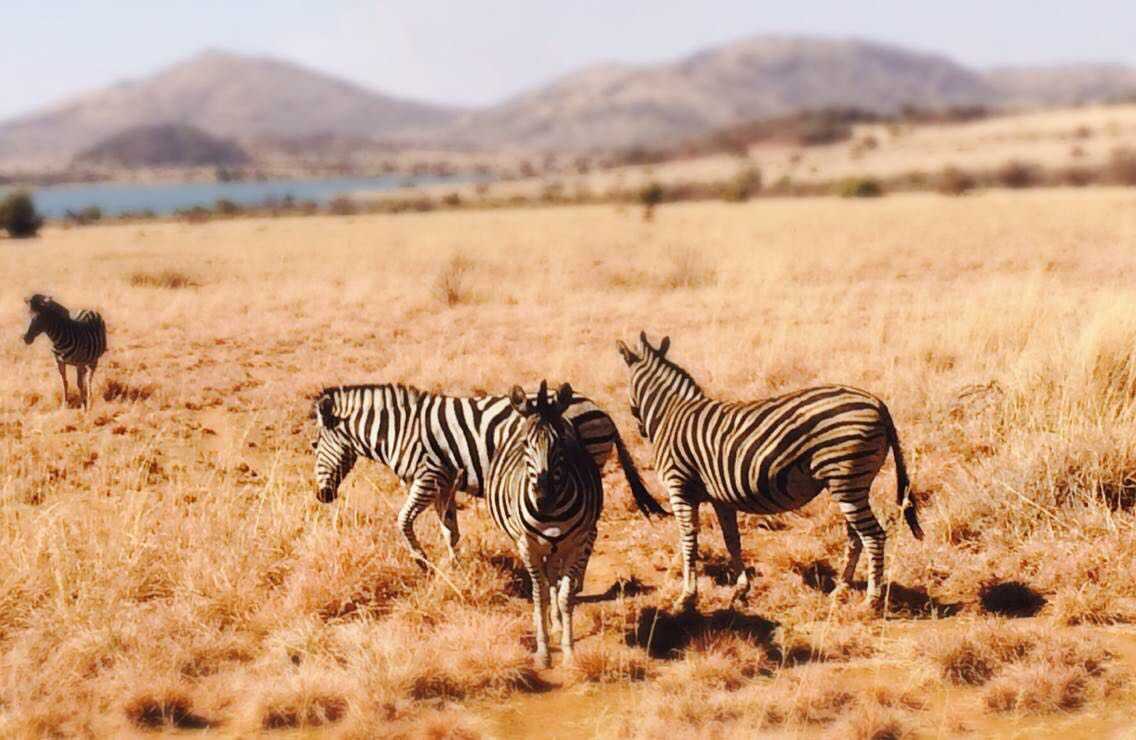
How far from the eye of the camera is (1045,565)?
6961 mm

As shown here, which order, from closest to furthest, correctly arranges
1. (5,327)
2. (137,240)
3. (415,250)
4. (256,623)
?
1. (256,623)
2. (5,327)
3. (415,250)
4. (137,240)

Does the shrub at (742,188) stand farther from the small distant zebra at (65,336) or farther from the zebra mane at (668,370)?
the zebra mane at (668,370)

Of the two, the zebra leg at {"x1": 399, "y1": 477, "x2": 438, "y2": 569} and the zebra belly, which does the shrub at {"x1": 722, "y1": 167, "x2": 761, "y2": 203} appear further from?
the zebra belly

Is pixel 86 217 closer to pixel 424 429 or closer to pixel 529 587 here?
pixel 424 429

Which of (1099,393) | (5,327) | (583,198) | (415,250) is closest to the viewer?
(1099,393)

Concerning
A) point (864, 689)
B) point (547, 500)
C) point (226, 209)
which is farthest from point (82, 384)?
point (226, 209)

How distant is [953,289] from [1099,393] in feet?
31.7

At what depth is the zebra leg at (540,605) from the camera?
6.00 meters

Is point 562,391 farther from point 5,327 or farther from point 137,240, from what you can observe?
point 137,240

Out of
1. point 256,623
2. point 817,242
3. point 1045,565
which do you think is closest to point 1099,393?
point 1045,565

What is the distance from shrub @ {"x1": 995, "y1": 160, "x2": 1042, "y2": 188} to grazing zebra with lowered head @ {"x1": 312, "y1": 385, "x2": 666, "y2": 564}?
164 feet

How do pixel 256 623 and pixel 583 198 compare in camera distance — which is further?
pixel 583 198

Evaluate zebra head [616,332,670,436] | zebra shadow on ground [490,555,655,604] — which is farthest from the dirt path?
zebra head [616,332,670,436]

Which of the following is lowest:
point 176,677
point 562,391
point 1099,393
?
point 176,677
